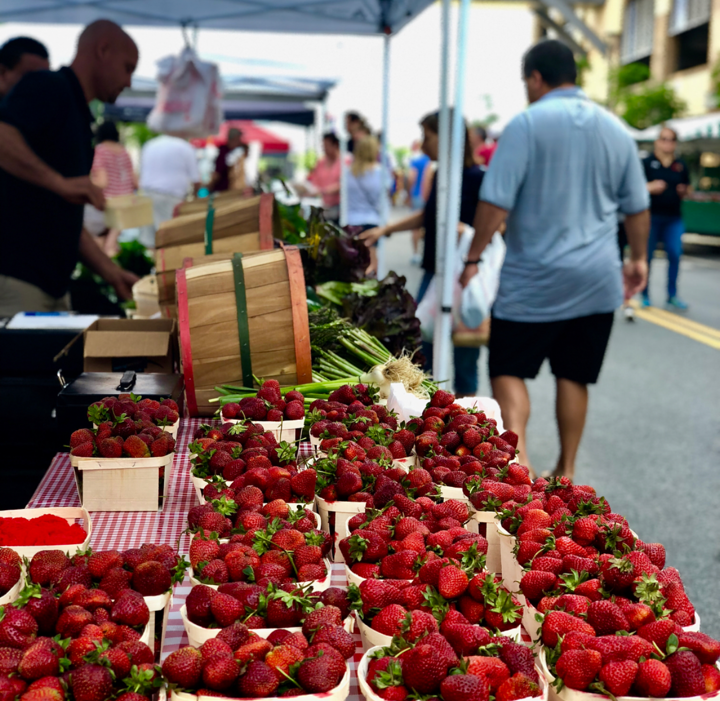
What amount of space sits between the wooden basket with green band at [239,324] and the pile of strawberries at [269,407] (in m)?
0.34

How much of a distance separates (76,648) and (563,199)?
345cm

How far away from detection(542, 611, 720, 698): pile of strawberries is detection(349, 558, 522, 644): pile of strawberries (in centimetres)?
11

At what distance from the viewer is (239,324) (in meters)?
2.96

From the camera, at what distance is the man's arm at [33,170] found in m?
3.85

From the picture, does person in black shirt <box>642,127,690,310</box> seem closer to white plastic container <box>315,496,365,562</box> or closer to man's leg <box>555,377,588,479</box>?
man's leg <box>555,377,588,479</box>

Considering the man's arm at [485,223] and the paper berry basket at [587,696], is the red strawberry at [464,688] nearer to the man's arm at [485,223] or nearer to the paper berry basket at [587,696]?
the paper berry basket at [587,696]

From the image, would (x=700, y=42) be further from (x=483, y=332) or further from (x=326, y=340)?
(x=326, y=340)

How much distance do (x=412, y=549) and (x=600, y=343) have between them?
304 centimetres

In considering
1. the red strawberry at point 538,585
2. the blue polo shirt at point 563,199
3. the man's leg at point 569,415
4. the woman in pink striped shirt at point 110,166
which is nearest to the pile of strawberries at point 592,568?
the red strawberry at point 538,585

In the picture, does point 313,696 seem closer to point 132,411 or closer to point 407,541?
point 407,541

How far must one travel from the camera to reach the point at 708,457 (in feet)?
18.5

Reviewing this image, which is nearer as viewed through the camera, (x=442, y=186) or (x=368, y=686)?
(x=368, y=686)

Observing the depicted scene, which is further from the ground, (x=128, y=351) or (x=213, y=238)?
(x=213, y=238)

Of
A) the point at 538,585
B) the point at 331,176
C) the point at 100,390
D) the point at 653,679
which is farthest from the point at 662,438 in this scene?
the point at 331,176
